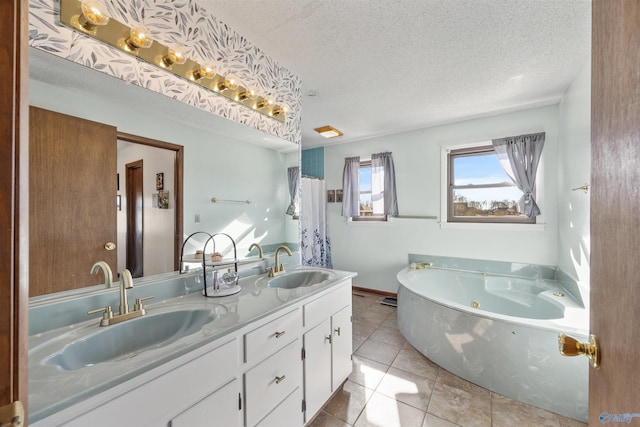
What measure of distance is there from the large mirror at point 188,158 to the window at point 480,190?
2.24 metres

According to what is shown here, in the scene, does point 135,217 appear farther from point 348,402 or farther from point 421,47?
point 421,47

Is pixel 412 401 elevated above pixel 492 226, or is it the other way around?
pixel 492 226

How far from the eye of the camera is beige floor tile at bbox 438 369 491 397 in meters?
1.84

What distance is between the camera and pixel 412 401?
1738 millimetres

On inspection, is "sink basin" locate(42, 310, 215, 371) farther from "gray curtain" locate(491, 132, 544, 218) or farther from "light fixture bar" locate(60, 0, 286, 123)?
"gray curtain" locate(491, 132, 544, 218)

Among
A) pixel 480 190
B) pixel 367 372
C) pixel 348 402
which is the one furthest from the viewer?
pixel 480 190

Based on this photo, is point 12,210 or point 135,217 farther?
point 135,217

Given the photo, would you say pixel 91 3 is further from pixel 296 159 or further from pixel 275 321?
pixel 275 321

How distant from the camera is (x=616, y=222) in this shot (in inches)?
19.9

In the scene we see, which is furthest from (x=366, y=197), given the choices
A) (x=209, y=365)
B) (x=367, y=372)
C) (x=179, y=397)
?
(x=179, y=397)

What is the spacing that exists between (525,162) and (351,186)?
2.12m

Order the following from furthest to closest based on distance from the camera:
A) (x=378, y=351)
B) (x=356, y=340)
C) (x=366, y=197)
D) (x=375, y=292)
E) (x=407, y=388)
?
(x=366, y=197), (x=375, y=292), (x=356, y=340), (x=378, y=351), (x=407, y=388)

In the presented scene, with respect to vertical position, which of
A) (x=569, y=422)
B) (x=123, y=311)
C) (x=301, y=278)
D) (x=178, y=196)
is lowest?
(x=569, y=422)

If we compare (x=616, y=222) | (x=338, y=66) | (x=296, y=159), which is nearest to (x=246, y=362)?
(x=616, y=222)
